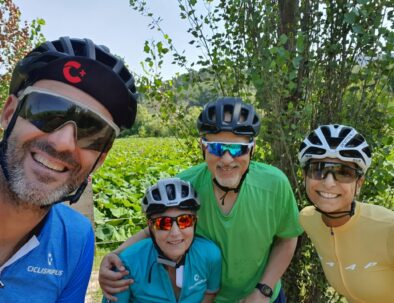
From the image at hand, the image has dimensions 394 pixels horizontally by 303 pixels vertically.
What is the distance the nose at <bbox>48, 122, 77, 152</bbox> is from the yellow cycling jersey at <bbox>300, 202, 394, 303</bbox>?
6.34 ft

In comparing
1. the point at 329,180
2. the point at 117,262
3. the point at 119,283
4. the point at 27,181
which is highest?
the point at 27,181

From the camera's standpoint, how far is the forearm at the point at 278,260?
2859 millimetres

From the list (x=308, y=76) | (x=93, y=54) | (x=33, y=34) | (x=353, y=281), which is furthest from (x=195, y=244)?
(x=33, y=34)

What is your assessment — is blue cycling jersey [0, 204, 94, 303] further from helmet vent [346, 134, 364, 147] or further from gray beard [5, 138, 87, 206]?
helmet vent [346, 134, 364, 147]

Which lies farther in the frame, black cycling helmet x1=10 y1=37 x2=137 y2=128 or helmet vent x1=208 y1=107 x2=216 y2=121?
helmet vent x1=208 y1=107 x2=216 y2=121

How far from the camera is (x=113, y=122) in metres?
2.24

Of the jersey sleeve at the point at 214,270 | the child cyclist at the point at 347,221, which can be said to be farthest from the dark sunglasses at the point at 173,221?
the child cyclist at the point at 347,221

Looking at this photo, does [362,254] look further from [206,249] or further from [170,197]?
[170,197]

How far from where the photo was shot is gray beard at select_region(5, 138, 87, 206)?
6.50 feet

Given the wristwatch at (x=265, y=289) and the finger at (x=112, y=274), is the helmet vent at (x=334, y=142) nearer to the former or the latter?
the wristwatch at (x=265, y=289)

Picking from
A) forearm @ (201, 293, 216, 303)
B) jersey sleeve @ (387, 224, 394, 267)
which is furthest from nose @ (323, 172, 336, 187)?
forearm @ (201, 293, 216, 303)

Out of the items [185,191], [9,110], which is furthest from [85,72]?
[185,191]

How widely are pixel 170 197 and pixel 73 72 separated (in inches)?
51.2

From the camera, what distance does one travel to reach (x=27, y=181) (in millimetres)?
1986
